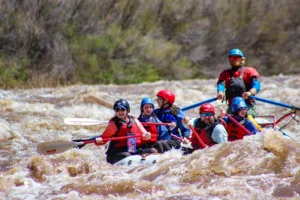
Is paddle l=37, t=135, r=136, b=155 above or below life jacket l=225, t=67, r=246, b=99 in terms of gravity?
below

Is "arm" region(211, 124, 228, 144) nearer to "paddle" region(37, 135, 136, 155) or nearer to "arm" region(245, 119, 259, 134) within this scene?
"arm" region(245, 119, 259, 134)

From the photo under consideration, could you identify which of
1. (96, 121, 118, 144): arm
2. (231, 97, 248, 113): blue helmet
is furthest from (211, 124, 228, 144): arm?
(96, 121, 118, 144): arm

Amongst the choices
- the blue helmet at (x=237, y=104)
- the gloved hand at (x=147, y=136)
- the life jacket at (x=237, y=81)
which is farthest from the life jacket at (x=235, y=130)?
the gloved hand at (x=147, y=136)

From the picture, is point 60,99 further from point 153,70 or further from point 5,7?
point 153,70

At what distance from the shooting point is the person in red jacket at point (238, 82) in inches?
369

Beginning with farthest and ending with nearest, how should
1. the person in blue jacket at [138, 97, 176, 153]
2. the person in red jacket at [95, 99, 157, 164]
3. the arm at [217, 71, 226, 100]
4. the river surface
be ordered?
the arm at [217, 71, 226, 100], the person in blue jacket at [138, 97, 176, 153], the person in red jacket at [95, 99, 157, 164], the river surface

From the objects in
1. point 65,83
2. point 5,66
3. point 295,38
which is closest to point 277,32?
point 295,38

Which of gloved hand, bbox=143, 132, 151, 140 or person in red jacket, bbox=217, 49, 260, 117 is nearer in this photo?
gloved hand, bbox=143, 132, 151, 140

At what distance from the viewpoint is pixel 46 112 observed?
46.1 ft

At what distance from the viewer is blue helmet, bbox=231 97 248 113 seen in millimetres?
9000

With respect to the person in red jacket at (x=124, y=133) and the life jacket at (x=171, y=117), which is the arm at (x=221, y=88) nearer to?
the life jacket at (x=171, y=117)

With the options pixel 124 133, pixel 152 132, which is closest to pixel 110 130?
pixel 124 133

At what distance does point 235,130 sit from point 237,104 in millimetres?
341

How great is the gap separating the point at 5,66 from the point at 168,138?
1135 centimetres
